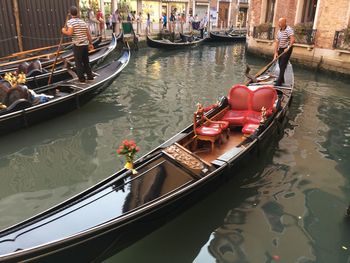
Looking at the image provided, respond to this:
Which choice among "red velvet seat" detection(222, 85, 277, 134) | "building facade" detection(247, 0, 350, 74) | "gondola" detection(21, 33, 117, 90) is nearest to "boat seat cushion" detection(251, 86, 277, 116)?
"red velvet seat" detection(222, 85, 277, 134)

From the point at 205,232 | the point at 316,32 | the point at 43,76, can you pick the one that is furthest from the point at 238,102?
the point at 316,32

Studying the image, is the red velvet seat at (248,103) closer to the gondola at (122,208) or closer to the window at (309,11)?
the gondola at (122,208)

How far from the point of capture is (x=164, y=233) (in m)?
2.04

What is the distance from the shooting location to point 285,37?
424 centimetres

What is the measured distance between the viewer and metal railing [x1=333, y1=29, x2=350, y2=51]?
6255 millimetres

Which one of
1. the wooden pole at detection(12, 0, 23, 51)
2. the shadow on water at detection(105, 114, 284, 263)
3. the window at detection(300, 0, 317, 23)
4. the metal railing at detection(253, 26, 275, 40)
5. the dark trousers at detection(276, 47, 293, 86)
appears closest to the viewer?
the shadow on water at detection(105, 114, 284, 263)

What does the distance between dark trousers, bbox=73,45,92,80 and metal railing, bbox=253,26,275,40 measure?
6156 millimetres

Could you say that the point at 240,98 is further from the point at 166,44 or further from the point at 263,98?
the point at 166,44

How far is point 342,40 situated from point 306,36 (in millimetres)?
1077

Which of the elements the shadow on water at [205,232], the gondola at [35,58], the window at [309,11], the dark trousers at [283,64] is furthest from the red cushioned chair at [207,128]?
the window at [309,11]

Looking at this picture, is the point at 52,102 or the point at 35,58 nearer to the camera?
the point at 52,102

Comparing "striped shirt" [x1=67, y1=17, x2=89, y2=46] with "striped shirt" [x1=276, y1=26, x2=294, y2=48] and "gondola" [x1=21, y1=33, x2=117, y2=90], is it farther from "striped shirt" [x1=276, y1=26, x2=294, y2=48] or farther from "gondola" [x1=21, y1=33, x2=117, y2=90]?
"striped shirt" [x1=276, y1=26, x2=294, y2=48]

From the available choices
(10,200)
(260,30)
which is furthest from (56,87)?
(260,30)

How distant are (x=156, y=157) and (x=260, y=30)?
26.9ft
